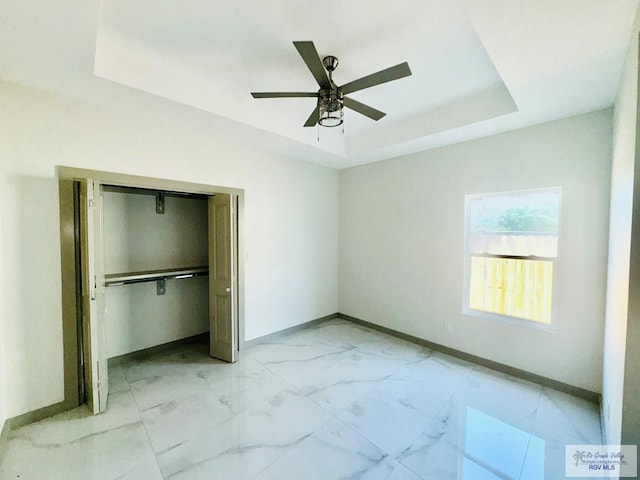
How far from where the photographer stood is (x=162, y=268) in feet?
11.6

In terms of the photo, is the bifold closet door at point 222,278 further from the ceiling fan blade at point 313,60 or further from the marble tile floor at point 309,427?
the ceiling fan blade at point 313,60

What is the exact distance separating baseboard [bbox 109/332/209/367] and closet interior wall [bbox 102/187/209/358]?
0.15 ft

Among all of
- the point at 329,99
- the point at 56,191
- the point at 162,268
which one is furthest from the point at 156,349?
the point at 329,99

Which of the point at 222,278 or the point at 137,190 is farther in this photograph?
the point at 222,278

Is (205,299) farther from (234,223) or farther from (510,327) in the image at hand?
(510,327)

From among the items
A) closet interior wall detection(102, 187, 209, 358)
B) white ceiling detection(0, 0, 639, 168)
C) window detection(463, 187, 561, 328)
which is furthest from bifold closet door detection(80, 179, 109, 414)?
window detection(463, 187, 561, 328)

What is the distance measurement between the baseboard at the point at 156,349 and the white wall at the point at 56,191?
0.76 metres

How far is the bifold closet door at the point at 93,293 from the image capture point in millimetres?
2273

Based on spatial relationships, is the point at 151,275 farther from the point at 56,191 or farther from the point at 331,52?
the point at 331,52

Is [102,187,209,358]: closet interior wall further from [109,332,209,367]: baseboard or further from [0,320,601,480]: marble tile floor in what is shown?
[0,320,601,480]: marble tile floor

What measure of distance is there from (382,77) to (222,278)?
2766 mm

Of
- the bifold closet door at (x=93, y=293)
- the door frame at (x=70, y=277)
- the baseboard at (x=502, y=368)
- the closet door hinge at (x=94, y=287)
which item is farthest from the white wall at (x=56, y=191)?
the baseboard at (x=502, y=368)

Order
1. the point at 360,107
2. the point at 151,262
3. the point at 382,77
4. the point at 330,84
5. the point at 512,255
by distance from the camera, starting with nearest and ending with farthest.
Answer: the point at 382,77 < the point at 330,84 < the point at 360,107 < the point at 512,255 < the point at 151,262

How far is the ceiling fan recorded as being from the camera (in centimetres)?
169
